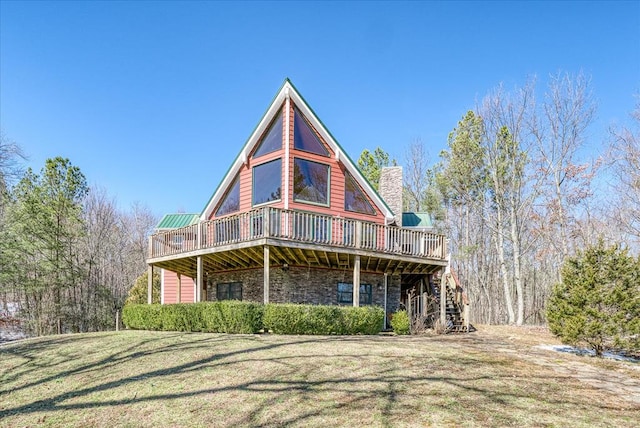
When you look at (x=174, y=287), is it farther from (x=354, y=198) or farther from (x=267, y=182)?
(x=354, y=198)

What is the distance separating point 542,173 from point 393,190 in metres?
10.1

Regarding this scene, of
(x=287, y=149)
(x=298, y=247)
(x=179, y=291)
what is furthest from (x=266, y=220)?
(x=179, y=291)

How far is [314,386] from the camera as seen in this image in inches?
261

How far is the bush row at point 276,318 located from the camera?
11.9 metres

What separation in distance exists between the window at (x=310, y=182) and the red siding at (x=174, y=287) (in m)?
9.17

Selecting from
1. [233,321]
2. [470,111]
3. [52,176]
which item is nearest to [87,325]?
[52,176]

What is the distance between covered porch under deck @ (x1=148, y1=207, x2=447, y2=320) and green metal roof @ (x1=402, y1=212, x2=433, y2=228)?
346 centimetres

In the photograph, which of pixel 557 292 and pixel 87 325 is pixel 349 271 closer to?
pixel 557 292

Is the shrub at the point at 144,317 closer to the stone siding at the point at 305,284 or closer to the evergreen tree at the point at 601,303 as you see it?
the stone siding at the point at 305,284

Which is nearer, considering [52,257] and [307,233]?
[307,233]

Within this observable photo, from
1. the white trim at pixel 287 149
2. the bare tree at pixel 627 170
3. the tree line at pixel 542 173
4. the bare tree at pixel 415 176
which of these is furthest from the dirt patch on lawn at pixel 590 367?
the bare tree at pixel 415 176

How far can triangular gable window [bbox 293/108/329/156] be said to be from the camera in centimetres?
1570

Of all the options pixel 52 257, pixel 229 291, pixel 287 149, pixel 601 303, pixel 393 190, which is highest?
pixel 287 149

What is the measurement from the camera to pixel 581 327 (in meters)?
9.84
